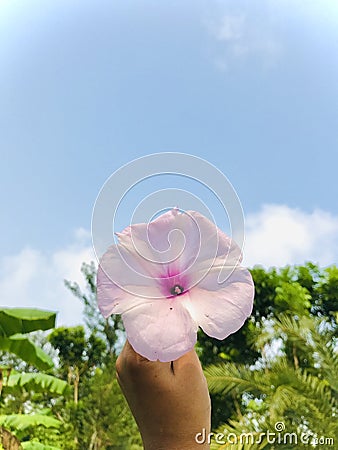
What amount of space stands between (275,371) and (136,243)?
182 inches

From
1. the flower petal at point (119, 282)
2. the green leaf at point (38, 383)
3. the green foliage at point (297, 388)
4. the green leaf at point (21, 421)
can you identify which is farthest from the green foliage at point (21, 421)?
the flower petal at point (119, 282)

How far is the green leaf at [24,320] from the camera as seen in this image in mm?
5488

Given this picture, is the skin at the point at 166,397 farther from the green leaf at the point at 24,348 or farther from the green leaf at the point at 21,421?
the green leaf at the point at 21,421

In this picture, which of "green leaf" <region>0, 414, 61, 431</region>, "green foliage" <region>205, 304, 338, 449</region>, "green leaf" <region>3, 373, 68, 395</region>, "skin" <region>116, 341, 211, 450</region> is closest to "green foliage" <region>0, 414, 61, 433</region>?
"green leaf" <region>0, 414, 61, 431</region>

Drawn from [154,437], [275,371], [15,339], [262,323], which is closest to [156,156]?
[154,437]

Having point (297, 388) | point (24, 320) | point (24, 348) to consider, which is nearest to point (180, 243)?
point (297, 388)

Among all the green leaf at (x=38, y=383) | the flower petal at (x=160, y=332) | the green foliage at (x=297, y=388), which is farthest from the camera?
the green leaf at (x=38, y=383)

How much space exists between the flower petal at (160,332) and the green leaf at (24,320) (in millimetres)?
5036

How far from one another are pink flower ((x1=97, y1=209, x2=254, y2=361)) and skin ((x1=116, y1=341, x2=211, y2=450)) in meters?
0.08

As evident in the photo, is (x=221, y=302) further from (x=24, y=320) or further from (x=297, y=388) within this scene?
(x=24, y=320)

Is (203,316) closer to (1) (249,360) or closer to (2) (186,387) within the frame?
(2) (186,387)

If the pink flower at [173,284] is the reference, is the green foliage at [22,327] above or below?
above

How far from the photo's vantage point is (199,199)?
0.69 m

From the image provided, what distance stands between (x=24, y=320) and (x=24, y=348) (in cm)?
31
